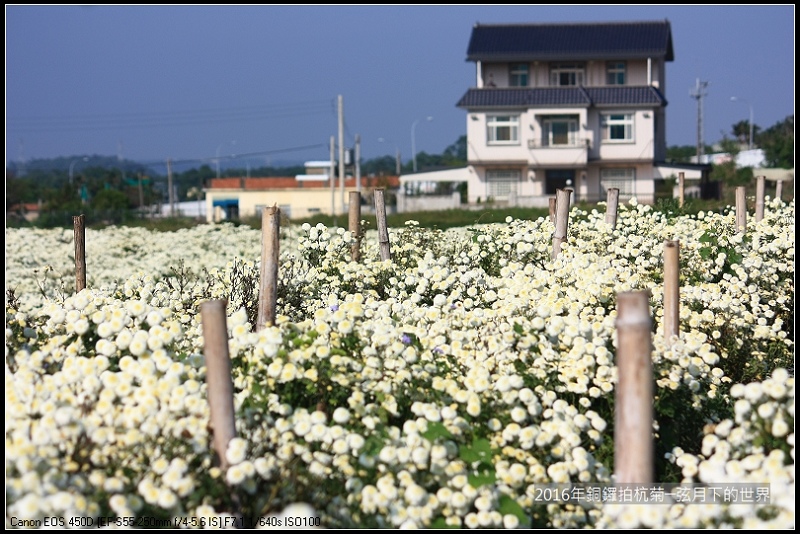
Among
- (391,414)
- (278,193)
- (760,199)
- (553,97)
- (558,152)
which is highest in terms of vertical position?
(553,97)

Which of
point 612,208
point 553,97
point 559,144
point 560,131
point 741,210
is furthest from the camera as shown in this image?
point 560,131

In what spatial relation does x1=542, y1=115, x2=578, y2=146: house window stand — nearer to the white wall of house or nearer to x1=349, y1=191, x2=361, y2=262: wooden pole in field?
the white wall of house

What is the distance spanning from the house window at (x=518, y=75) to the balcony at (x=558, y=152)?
12.0 feet

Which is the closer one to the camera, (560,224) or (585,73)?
(560,224)

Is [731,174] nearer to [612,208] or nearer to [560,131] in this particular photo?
[560,131]

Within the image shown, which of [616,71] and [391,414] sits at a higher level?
[616,71]

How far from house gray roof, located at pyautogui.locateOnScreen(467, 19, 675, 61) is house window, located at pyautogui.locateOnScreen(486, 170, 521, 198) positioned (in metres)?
6.27

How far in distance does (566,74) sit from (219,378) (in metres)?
55.3

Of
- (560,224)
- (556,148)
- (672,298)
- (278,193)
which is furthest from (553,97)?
(672,298)

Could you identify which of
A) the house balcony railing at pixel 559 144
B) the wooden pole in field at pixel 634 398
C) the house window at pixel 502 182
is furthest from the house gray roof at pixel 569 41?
the wooden pole in field at pixel 634 398

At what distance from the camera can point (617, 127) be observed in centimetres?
5712

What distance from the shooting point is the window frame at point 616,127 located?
5672 centimetres

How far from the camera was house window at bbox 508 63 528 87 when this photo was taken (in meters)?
57.8

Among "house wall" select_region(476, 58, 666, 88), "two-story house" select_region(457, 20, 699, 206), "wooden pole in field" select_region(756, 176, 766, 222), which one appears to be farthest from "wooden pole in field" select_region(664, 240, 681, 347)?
"house wall" select_region(476, 58, 666, 88)
